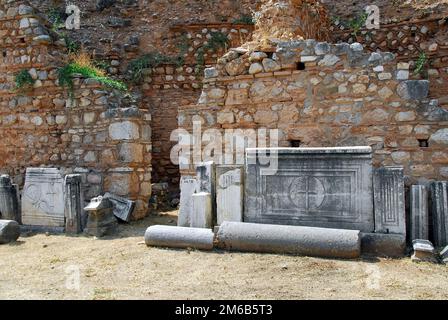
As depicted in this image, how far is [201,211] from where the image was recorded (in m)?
6.02

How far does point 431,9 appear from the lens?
11.2m

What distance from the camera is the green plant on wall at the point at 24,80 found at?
28.3 ft

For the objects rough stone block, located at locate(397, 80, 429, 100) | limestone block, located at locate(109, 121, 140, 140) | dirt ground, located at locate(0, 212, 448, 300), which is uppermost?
rough stone block, located at locate(397, 80, 429, 100)

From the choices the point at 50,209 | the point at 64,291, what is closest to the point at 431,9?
the point at 50,209

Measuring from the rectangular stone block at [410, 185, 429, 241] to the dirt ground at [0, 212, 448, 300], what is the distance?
68 centimetres

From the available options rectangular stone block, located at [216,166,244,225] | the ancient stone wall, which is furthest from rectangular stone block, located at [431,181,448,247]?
the ancient stone wall

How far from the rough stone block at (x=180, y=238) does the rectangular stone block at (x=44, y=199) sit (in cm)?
232

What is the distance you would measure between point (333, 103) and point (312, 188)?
1.83 meters

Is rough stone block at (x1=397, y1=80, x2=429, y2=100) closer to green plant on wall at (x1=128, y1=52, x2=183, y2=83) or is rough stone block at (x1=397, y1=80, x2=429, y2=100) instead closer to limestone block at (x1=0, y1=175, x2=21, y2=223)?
limestone block at (x1=0, y1=175, x2=21, y2=223)

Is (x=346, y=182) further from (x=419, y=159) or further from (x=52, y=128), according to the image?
(x=52, y=128)

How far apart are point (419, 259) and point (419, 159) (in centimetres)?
189

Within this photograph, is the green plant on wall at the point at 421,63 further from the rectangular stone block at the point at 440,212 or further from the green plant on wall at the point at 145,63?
the green plant on wall at the point at 145,63

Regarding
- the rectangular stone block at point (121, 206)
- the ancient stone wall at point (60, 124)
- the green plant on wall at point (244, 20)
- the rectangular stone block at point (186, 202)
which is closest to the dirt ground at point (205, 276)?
the rectangular stone block at point (186, 202)

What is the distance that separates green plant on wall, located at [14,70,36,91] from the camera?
864cm
